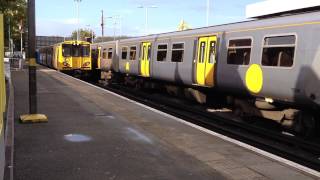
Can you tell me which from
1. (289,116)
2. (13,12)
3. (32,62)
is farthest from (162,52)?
(13,12)

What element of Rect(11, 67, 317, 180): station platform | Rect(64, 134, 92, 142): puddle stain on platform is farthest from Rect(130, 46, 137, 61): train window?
Rect(64, 134, 92, 142): puddle stain on platform

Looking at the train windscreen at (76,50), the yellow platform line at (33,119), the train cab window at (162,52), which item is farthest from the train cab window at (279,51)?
→ the train windscreen at (76,50)

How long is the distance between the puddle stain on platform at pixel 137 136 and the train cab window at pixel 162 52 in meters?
9.98

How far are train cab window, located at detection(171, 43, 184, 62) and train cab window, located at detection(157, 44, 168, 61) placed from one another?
0.91 meters

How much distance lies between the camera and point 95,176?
6574 mm

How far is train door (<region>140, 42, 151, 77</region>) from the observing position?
879 inches

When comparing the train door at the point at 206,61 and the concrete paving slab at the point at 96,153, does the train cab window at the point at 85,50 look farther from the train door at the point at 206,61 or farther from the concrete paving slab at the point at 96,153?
the concrete paving slab at the point at 96,153

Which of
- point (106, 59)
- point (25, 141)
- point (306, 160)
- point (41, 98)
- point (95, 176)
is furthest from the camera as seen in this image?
point (106, 59)

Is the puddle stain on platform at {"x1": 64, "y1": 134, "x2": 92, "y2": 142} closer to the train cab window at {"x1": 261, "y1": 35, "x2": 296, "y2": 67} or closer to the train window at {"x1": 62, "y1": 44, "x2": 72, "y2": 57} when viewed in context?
the train cab window at {"x1": 261, "y1": 35, "x2": 296, "y2": 67}

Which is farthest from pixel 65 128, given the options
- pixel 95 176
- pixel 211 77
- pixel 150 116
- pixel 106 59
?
pixel 106 59

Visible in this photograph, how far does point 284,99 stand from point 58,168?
21.5 feet

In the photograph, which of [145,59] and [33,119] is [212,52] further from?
[145,59]

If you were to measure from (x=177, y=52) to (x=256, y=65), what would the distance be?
6274 mm

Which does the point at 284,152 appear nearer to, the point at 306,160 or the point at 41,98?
the point at 306,160
